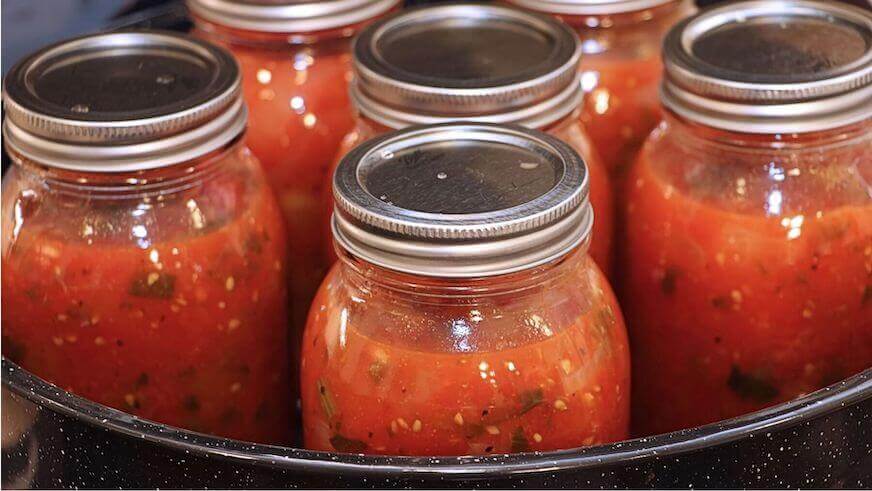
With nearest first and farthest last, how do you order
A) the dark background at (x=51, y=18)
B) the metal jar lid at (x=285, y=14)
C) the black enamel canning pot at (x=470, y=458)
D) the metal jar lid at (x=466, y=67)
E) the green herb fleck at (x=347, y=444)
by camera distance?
the black enamel canning pot at (x=470, y=458) → the green herb fleck at (x=347, y=444) → the metal jar lid at (x=466, y=67) → the metal jar lid at (x=285, y=14) → the dark background at (x=51, y=18)

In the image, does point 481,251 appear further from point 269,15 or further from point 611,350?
point 269,15

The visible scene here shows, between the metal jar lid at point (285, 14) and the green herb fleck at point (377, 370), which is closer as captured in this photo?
the green herb fleck at point (377, 370)

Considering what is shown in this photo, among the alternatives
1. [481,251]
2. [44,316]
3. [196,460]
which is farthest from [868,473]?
[44,316]

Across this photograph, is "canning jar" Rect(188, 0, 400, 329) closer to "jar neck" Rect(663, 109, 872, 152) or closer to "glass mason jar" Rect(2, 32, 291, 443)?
"glass mason jar" Rect(2, 32, 291, 443)

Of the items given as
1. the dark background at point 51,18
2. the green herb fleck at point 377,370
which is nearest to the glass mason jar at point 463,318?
the green herb fleck at point 377,370

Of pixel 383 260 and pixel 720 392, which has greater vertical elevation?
pixel 383 260

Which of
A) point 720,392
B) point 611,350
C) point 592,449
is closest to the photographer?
point 592,449

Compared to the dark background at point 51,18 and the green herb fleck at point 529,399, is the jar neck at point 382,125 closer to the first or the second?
the green herb fleck at point 529,399
